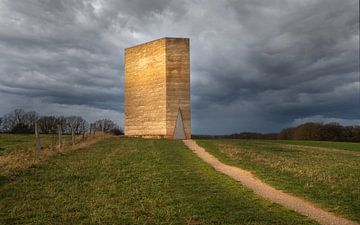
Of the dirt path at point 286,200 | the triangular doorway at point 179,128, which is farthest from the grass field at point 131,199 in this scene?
the triangular doorway at point 179,128

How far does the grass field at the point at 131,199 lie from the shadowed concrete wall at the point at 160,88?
996 inches

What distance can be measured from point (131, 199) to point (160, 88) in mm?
31726

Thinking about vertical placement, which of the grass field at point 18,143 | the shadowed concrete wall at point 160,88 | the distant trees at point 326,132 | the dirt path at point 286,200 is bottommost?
the dirt path at point 286,200

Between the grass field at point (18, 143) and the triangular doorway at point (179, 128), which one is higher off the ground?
the triangular doorway at point (179, 128)

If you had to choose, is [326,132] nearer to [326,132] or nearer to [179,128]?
[326,132]

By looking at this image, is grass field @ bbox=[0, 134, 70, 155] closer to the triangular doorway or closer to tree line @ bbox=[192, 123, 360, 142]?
the triangular doorway

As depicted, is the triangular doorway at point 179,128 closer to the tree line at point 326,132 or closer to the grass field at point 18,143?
the grass field at point 18,143

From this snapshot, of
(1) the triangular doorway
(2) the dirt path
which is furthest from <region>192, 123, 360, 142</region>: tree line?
(2) the dirt path

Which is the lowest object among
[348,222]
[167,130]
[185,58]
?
[348,222]

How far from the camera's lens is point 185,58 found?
40750 mm

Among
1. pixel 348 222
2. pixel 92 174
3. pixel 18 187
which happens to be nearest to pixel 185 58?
pixel 92 174

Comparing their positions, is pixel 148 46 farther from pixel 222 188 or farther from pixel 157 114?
pixel 222 188

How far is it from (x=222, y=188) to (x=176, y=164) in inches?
231

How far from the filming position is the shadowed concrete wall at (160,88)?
132 feet
